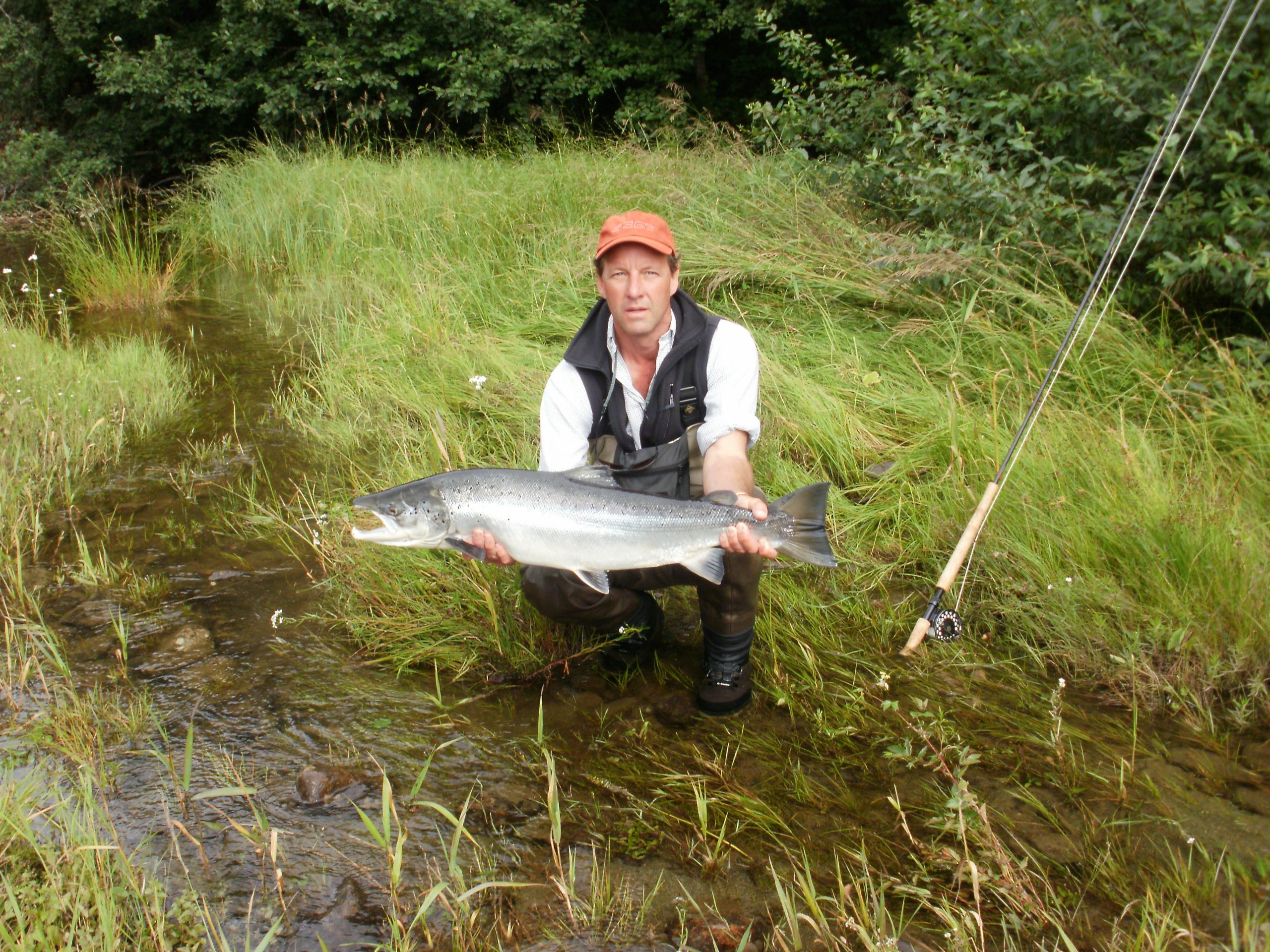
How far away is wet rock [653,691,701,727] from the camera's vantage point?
335 cm

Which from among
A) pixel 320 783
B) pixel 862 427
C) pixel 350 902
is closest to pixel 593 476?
pixel 320 783

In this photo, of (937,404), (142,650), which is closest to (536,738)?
(142,650)

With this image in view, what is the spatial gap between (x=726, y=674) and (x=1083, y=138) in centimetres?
406

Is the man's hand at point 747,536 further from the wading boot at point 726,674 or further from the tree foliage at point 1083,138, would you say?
the tree foliage at point 1083,138

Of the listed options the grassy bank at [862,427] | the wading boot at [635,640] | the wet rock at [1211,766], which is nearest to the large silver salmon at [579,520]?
the wading boot at [635,640]

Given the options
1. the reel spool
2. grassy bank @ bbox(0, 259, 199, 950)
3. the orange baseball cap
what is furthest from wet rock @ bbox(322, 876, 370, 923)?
the orange baseball cap

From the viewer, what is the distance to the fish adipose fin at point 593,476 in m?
3.06

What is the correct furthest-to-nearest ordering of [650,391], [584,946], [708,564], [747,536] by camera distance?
[650,391] < [708,564] < [747,536] < [584,946]

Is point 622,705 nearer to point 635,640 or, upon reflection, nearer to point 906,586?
point 635,640

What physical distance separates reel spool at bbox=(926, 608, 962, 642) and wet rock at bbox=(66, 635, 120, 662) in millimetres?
3353

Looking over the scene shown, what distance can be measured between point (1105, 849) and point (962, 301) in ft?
11.0

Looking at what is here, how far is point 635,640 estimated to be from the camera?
368 centimetres

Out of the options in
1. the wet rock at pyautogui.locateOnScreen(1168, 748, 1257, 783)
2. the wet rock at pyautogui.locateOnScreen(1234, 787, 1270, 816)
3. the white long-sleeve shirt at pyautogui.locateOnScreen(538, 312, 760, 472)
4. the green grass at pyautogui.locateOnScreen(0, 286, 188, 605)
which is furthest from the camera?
the green grass at pyautogui.locateOnScreen(0, 286, 188, 605)

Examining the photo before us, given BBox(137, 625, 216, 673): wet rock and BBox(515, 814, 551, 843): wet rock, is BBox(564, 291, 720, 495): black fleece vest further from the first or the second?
BBox(137, 625, 216, 673): wet rock
